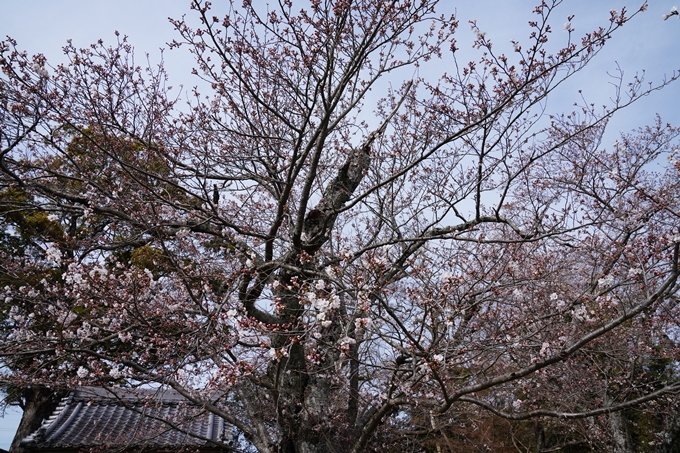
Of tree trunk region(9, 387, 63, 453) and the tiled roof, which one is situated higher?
tree trunk region(9, 387, 63, 453)

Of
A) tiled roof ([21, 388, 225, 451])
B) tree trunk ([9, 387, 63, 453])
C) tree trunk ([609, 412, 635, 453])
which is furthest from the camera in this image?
tree trunk ([9, 387, 63, 453])

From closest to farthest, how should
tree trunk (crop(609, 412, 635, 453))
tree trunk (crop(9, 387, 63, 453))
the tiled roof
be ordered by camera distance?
the tiled roof, tree trunk (crop(609, 412, 635, 453)), tree trunk (crop(9, 387, 63, 453))

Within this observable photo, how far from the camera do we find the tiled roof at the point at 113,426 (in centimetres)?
593

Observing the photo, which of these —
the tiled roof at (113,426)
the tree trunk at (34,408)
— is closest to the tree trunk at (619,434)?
the tiled roof at (113,426)

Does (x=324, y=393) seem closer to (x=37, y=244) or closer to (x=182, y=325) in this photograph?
(x=182, y=325)

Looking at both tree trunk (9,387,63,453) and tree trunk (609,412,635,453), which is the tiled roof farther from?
tree trunk (609,412,635,453)

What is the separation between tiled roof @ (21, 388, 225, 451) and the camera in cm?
593

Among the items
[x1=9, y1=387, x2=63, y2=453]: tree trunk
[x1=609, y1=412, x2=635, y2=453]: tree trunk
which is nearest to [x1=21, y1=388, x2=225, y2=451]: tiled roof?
[x1=9, y1=387, x2=63, y2=453]: tree trunk

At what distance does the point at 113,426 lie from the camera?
7.13 m

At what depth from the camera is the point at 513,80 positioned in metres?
4.11

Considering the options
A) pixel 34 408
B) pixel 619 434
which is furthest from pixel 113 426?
pixel 619 434

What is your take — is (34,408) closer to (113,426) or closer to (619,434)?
(113,426)

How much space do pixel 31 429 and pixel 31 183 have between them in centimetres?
767

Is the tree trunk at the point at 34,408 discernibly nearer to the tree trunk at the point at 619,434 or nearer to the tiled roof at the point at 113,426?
the tiled roof at the point at 113,426
